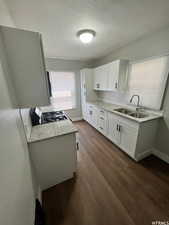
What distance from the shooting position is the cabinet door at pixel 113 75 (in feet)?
8.50

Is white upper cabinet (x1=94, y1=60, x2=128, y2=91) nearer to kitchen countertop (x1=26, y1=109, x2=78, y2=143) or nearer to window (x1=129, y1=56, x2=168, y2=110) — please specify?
window (x1=129, y1=56, x2=168, y2=110)

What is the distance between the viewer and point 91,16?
57.1 inches

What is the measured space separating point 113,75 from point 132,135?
5.49 ft

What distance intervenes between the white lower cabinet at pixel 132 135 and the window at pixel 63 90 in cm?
219

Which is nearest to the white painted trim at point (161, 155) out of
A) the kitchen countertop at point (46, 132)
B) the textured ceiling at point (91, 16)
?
the kitchen countertop at point (46, 132)

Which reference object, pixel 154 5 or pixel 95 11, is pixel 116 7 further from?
pixel 154 5

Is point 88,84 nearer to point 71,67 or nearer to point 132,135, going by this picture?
point 71,67

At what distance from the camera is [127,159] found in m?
2.17

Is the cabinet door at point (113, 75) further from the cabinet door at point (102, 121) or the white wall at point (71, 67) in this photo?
the white wall at point (71, 67)

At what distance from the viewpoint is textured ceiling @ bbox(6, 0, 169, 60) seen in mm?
1233

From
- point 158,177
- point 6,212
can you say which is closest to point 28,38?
point 6,212

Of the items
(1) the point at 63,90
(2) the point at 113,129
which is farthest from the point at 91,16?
(1) the point at 63,90

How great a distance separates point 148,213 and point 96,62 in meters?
4.42

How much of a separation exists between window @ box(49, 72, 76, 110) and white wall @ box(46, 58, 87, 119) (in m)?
0.17
